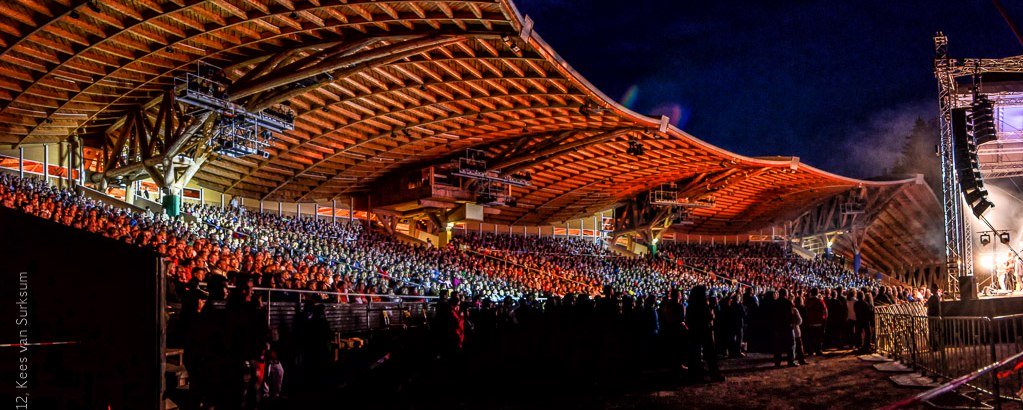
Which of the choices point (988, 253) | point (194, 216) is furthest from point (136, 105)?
point (988, 253)

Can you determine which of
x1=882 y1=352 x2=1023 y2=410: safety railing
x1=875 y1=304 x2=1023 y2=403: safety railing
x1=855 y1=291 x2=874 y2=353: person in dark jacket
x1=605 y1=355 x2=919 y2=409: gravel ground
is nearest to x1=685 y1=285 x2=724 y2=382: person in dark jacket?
x1=605 y1=355 x2=919 y2=409: gravel ground

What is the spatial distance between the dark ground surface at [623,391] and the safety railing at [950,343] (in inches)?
26.5

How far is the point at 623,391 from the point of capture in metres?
8.78

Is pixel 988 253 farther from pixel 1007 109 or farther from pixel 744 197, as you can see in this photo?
pixel 744 197

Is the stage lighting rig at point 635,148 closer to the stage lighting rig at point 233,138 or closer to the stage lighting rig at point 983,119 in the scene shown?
the stage lighting rig at point 983,119

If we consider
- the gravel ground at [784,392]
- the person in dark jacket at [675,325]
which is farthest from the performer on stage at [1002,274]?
the person in dark jacket at [675,325]

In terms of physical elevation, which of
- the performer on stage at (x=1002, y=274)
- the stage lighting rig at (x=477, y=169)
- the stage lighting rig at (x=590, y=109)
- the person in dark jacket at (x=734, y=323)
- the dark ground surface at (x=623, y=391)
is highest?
the stage lighting rig at (x=590, y=109)

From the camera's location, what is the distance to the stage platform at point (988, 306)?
41.1ft

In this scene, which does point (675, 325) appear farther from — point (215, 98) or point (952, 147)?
point (215, 98)

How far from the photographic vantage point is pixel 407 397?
8664 mm

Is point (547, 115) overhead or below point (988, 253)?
overhead

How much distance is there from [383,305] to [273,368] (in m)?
5.44

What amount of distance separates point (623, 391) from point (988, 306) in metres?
9.15

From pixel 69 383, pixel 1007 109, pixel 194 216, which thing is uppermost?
pixel 1007 109
